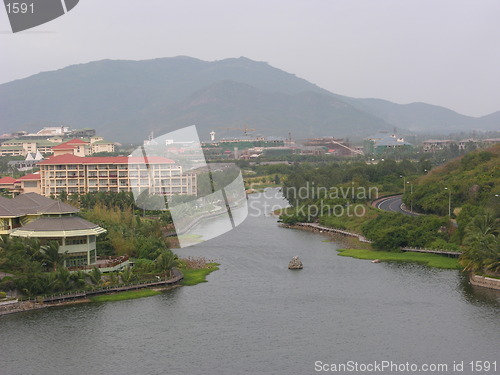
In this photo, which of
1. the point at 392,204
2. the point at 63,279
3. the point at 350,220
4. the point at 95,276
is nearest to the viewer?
the point at 63,279

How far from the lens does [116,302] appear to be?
3155 centimetres

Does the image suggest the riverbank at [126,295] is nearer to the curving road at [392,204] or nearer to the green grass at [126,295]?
the green grass at [126,295]

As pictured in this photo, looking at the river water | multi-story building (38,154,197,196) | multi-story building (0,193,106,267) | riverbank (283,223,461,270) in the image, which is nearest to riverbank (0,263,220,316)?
the river water

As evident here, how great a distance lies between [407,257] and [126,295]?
16571mm

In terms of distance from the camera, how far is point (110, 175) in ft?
224

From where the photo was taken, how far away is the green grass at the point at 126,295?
31797 mm

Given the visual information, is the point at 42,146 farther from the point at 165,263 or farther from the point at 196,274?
the point at 165,263

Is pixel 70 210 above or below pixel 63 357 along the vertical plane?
above

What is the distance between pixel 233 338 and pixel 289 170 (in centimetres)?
7828

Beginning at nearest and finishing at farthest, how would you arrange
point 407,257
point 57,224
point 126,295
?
point 126,295, point 57,224, point 407,257

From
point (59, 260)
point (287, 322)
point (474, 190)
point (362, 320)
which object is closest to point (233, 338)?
point (287, 322)

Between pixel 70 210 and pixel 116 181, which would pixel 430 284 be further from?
pixel 116 181

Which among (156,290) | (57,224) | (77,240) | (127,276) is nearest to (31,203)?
(57,224)

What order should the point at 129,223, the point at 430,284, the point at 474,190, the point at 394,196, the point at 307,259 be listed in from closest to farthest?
the point at 430,284
the point at 307,259
the point at 129,223
the point at 474,190
the point at 394,196
